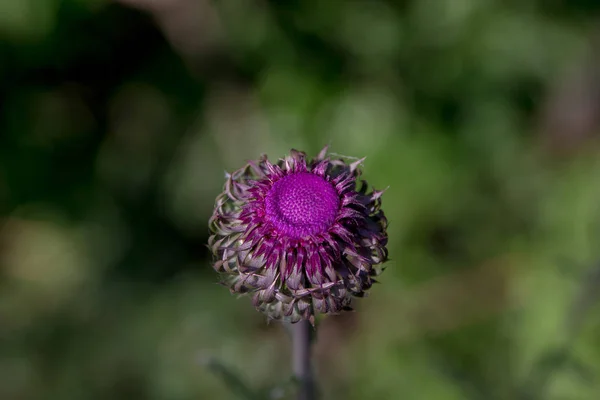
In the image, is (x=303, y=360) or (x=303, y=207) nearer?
(x=303, y=207)

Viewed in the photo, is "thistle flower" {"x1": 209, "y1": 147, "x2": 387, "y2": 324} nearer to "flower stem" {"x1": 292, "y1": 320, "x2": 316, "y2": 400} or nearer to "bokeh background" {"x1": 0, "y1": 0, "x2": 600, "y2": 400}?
"flower stem" {"x1": 292, "y1": 320, "x2": 316, "y2": 400}

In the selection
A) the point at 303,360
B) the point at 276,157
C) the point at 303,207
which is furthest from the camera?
the point at 276,157

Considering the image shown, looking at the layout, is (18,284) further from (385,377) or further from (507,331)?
(507,331)

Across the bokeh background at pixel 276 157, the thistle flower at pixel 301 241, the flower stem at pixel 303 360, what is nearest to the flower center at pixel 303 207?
the thistle flower at pixel 301 241

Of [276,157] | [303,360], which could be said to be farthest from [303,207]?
[276,157]

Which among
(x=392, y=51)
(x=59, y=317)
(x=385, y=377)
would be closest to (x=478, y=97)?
(x=392, y=51)

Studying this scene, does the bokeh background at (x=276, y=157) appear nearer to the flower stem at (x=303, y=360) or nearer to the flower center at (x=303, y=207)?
the flower stem at (x=303, y=360)

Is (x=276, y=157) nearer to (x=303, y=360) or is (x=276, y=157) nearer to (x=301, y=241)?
(x=303, y=360)
